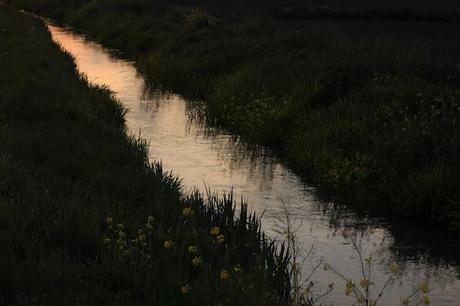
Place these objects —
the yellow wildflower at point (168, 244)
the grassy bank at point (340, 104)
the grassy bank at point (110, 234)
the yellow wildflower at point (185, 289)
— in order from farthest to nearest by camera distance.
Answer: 1. the grassy bank at point (340, 104)
2. the yellow wildflower at point (168, 244)
3. the grassy bank at point (110, 234)
4. the yellow wildflower at point (185, 289)

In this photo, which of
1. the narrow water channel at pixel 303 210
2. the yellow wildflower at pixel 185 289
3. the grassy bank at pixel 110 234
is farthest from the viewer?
the narrow water channel at pixel 303 210

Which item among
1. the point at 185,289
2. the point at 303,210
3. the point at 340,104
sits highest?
the point at 340,104

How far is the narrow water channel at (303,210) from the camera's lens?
823cm

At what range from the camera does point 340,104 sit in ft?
47.2

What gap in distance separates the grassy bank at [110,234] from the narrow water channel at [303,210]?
126cm

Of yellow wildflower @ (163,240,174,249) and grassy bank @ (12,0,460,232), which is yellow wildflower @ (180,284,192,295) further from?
grassy bank @ (12,0,460,232)

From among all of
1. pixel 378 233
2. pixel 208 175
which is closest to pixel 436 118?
pixel 378 233

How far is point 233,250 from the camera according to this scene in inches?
271

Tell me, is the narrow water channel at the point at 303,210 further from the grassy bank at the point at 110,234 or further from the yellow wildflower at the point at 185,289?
the yellow wildflower at the point at 185,289

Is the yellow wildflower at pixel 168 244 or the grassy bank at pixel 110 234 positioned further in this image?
the yellow wildflower at pixel 168 244

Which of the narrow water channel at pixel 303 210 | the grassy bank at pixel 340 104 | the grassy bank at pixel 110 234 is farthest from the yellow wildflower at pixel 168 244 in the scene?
the grassy bank at pixel 340 104

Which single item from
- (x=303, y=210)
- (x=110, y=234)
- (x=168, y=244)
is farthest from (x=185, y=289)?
(x=303, y=210)

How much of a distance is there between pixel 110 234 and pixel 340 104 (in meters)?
8.78

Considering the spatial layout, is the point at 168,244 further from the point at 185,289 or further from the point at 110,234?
the point at 110,234
